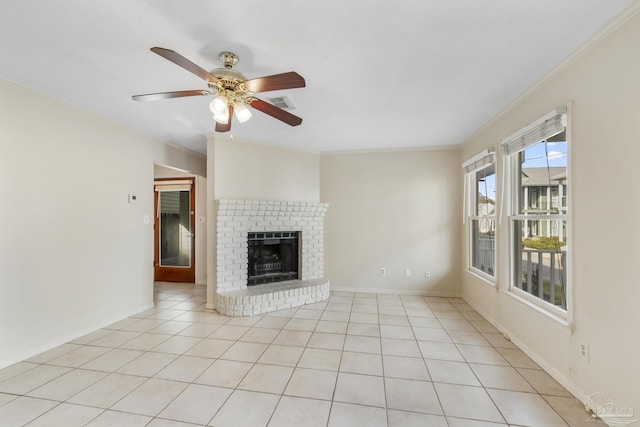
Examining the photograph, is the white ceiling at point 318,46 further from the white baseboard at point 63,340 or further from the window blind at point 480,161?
the white baseboard at point 63,340

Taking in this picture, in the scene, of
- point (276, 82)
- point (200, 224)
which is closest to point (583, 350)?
point (276, 82)

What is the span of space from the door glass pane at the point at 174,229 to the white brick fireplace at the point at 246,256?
2.06 metres

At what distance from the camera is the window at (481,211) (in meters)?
3.44

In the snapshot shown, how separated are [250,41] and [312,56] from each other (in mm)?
430

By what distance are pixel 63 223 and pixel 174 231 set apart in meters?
2.75

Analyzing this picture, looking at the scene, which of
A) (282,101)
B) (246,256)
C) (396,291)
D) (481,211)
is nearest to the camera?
(282,101)

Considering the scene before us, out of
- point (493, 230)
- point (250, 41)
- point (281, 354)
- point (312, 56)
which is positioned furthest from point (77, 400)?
point (493, 230)

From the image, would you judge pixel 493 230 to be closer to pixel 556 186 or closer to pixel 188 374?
pixel 556 186

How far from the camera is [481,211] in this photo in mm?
3861

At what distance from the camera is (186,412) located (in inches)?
71.1

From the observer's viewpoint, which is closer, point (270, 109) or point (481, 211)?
point (270, 109)

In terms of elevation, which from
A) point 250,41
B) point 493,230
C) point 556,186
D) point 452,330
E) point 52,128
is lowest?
point 452,330

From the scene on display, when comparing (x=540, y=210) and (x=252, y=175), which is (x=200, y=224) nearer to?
(x=252, y=175)

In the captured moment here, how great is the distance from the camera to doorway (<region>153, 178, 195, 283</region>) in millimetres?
5383
